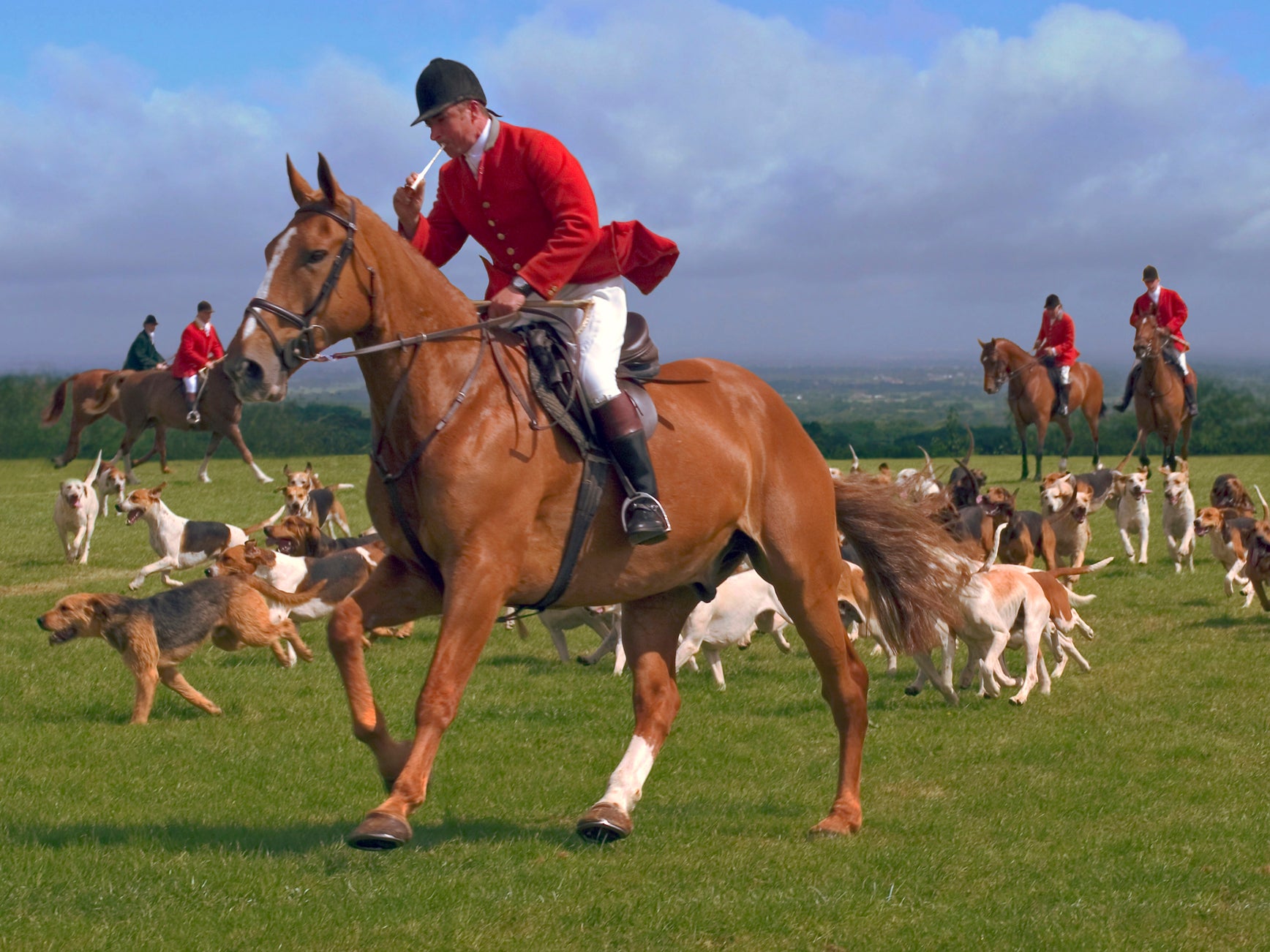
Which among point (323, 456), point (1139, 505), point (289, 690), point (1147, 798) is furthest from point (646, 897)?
point (323, 456)

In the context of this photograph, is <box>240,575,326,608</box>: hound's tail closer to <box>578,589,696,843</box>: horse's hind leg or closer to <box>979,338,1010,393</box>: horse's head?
<box>578,589,696,843</box>: horse's hind leg

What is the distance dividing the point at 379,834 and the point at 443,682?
1.57ft

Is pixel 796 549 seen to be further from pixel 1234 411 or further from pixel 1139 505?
pixel 1234 411

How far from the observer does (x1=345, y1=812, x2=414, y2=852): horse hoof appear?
411cm

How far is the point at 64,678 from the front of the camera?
8.84 meters

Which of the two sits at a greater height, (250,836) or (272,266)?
(272,266)

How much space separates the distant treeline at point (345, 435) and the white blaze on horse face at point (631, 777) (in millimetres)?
22745

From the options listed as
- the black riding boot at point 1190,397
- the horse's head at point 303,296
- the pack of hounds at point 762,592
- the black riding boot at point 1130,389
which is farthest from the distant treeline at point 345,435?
the horse's head at point 303,296

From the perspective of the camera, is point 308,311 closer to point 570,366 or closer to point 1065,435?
point 570,366

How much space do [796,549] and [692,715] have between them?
8.68 ft

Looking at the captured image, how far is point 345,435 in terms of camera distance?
2959cm

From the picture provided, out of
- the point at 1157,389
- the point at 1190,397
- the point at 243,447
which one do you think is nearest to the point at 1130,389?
the point at 1157,389

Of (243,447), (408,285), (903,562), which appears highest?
(408,285)

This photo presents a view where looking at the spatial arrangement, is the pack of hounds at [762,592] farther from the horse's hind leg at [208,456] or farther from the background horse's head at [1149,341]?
the horse's hind leg at [208,456]
